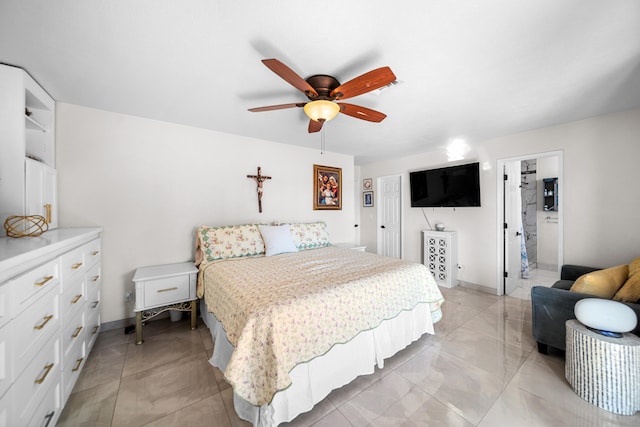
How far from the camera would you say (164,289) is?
227 cm

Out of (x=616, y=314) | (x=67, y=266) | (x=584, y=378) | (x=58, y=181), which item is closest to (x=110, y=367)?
(x=67, y=266)

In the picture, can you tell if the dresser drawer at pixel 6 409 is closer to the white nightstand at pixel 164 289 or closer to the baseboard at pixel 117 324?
the white nightstand at pixel 164 289

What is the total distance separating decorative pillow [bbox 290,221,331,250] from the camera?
329cm

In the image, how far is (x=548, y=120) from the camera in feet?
8.86

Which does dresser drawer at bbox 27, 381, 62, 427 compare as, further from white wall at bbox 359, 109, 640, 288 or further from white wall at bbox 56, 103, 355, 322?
white wall at bbox 359, 109, 640, 288

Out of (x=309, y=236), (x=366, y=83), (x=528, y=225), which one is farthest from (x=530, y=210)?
(x=366, y=83)

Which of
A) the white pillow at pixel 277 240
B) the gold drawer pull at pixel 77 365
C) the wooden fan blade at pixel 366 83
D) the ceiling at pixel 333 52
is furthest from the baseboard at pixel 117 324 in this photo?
the wooden fan blade at pixel 366 83

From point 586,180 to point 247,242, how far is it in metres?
4.18

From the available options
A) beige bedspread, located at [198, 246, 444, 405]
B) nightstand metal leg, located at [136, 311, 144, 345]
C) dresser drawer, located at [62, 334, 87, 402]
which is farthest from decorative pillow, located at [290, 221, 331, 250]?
dresser drawer, located at [62, 334, 87, 402]

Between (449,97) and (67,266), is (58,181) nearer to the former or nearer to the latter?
(67,266)

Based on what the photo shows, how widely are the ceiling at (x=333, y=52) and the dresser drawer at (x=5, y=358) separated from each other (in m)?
1.61

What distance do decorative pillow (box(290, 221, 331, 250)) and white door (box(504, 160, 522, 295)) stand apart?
276 centimetres

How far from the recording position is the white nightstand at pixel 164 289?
2162mm

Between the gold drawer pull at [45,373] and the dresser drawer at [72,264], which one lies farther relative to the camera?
the dresser drawer at [72,264]
